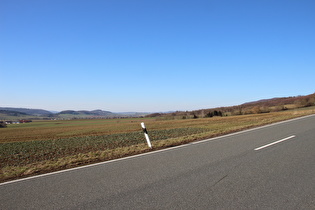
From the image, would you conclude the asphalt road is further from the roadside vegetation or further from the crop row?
the crop row

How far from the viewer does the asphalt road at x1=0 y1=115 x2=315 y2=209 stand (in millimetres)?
3209

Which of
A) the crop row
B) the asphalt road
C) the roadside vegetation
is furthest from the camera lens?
the crop row

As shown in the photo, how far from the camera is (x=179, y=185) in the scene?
12.8 feet

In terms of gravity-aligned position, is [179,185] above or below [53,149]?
above

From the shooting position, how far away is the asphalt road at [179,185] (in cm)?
321

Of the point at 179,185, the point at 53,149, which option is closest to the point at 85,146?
the point at 53,149

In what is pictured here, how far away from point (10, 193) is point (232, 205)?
13.6 feet

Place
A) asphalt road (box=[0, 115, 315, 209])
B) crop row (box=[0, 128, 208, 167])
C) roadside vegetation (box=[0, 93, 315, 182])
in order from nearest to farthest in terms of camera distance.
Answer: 1. asphalt road (box=[0, 115, 315, 209])
2. roadside vegetation (box=[0, 93, 315, 182])
3. crop row (box=[0, 128, 208, 167])

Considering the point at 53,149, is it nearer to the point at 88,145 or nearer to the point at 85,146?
the point at 85,146

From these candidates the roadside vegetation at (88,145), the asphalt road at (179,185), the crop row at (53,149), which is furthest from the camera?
the crop row at (53,149)

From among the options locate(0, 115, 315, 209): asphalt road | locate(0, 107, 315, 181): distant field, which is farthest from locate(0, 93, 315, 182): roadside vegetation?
locate(0, 115, 315, 209): asphalt road

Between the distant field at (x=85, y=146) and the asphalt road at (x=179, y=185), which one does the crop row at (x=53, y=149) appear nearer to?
the distant field at (x=85, y=146)

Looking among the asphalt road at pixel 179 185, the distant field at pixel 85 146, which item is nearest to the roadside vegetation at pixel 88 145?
the distant field at pixel 85 146

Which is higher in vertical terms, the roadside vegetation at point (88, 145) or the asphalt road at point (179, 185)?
the asphalt road at point (179, 185)
